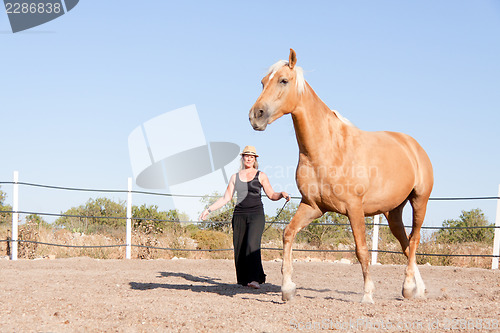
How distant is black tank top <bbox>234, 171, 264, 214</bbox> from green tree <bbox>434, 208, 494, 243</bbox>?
11057 millimetres

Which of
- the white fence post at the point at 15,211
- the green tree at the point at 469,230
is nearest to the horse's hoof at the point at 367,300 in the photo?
the white fence post at the point at 15,211

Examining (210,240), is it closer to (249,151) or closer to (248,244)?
(248,244)

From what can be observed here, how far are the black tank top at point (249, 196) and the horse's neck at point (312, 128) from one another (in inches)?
58.8

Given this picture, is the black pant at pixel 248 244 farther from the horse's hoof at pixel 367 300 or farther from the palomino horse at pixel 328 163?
the horse's hoof at pixel 367 300

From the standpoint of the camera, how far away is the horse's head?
14.9 ft

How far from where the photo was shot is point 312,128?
5020mm

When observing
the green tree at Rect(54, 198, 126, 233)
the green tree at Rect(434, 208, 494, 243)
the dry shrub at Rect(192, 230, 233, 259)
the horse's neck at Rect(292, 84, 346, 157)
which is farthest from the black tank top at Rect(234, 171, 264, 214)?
the green tree at Rect(54, 198, 126, 233)

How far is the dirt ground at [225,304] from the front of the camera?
389cm

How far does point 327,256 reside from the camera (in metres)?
13.1

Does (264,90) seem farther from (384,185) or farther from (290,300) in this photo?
(290,300)

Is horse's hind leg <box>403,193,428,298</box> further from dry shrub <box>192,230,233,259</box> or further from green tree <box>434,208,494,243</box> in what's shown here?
green tree <box>434,208,494,243</box>

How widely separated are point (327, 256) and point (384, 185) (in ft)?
26.8

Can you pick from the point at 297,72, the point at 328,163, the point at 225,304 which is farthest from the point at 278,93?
the point at 225,304

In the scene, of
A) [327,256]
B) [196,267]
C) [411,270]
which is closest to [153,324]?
[411,270]
